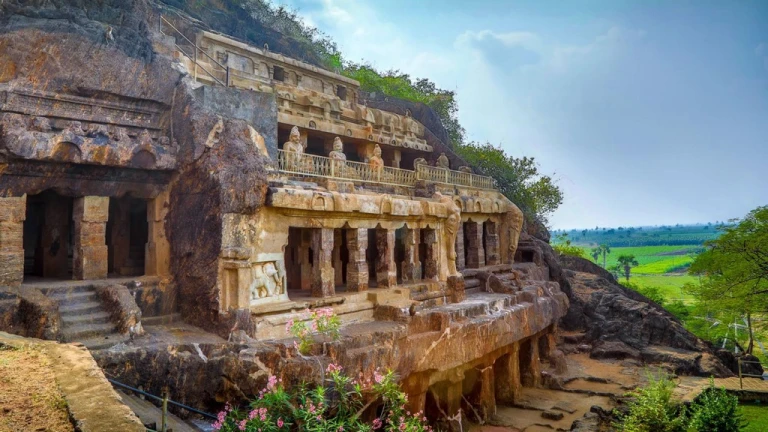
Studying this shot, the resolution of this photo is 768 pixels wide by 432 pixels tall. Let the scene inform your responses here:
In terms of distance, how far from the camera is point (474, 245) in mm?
19594

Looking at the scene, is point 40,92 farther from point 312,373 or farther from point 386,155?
point 386,155

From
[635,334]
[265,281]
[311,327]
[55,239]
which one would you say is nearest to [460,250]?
[635,334]

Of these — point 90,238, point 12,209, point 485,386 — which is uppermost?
point 12,209

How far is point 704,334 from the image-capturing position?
2808 centimetres

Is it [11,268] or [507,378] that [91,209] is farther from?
[507,378]

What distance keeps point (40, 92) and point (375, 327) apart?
8.02 m

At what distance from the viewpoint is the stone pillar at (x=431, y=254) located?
14.9 metres

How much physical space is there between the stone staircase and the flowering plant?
9.52 feet

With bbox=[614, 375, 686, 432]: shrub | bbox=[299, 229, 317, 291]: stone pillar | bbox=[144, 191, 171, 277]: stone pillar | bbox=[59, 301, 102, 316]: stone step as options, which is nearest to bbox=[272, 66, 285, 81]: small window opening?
bbox=[299, 229, 317, 291]: stone pillar

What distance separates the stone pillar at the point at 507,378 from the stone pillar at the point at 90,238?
10.8 metres

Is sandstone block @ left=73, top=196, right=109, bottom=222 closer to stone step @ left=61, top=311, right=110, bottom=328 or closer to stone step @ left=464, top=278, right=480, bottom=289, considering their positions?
stone step @ left=61, top=311, right=110, bottom=328

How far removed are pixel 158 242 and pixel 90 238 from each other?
51.1 inches

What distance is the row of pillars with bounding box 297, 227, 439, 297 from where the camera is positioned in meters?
11.7

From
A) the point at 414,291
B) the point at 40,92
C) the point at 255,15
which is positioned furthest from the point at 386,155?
the point at 40,92
